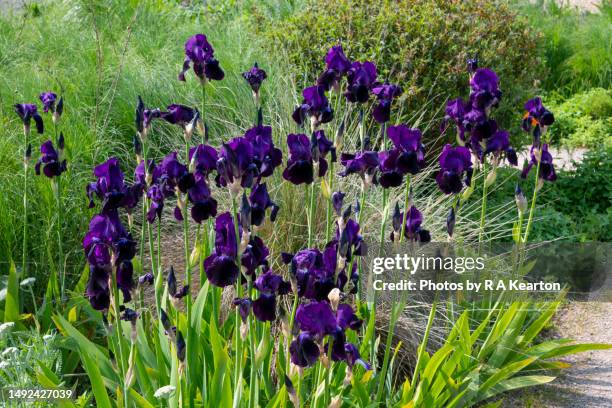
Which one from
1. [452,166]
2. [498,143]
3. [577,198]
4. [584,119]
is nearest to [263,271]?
[452,166]

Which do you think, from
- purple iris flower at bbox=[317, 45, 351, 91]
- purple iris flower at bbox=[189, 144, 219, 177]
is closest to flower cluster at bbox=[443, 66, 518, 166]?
purple iris flower at bbox=[317, 45, 351, 91]

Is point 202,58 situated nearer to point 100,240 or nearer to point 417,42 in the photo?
point 100,240

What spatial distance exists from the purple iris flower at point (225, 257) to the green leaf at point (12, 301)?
1524 mm

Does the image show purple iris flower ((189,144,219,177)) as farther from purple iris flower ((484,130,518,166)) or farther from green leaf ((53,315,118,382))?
purple iris flower ((484,130,518,166))

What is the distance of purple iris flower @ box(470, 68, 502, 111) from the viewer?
2836 mm

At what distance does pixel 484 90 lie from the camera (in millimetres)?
2857

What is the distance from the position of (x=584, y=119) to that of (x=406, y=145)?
5410 mm

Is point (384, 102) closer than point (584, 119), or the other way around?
point (384, 102)

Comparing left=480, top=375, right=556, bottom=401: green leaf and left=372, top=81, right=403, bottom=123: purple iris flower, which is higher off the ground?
left=372, top=81, right=403, bottom=123: purple iris flower

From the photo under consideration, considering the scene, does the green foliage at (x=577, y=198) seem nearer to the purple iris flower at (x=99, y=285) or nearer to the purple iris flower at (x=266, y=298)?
the purple iris flower at (x=266, y=298)

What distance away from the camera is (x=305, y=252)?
2000 millimetres

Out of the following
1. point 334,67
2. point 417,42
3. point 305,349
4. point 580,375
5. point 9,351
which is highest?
point 417,42

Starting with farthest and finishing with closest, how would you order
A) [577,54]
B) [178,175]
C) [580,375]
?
[577,54], [580,375], [178,175]

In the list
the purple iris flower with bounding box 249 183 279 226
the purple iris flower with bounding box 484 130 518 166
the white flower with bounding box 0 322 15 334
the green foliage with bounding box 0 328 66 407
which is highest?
the purple iris flower with bounding box 484 130 518 166
